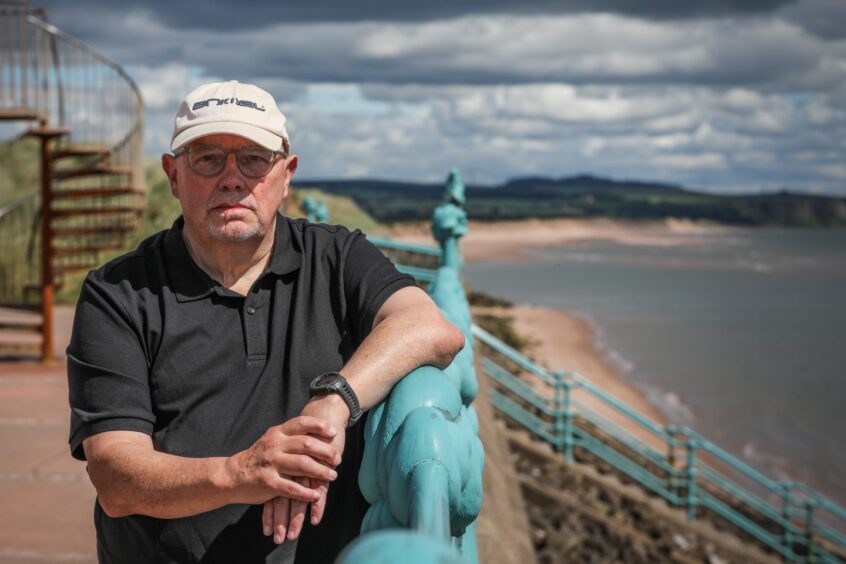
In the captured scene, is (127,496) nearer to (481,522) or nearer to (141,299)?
(141,299)

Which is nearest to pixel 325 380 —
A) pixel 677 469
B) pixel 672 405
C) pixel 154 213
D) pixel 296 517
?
pixel 296 517

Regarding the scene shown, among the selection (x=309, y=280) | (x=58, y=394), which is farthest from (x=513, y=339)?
(x=309, y=280)

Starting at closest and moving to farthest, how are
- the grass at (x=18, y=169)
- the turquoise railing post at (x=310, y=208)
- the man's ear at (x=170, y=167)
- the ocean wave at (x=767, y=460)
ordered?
the man's ear at (x=170, y=167)
the turquoise railing post at (x=310, y=208)
the ocean wave at (x=767, y=460)
the grass at (x=18, y=169)

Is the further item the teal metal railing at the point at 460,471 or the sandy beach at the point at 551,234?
the sandy beach at the point at 551,234

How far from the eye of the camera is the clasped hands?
2.06 meters

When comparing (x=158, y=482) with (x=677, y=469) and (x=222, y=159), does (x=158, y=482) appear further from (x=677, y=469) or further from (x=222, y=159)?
(x=677, y=469)

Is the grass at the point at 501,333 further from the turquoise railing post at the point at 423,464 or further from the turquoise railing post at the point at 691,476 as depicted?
the turquoise railing post at the point at 423,464

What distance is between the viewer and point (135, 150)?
1097 centimetres

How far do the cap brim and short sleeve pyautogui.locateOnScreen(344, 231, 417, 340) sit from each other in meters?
0.34

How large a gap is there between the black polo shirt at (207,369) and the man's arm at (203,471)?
0.07 m

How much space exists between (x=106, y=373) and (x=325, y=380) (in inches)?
19.6

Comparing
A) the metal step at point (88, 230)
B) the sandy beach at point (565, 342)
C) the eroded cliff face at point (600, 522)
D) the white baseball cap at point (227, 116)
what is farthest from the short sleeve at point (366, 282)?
the sandy beach at point (565, 342)

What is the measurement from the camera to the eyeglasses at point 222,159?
8.34ft

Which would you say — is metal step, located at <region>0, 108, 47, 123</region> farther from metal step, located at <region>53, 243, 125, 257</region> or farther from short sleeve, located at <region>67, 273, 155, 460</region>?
short sleeve, located at <region>67, 273, 155, 460</region>
